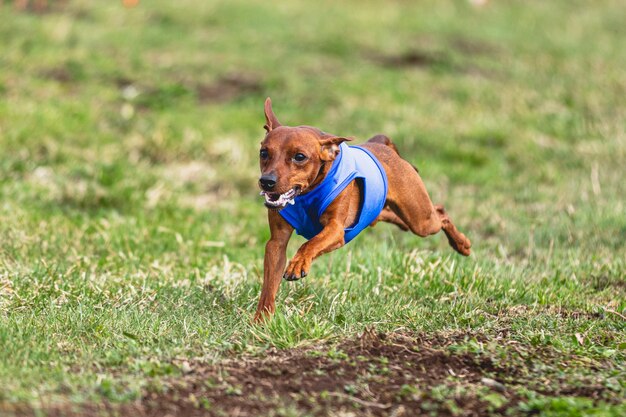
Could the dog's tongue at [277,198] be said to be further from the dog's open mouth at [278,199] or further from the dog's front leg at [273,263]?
the dog's front leg at [273,263]

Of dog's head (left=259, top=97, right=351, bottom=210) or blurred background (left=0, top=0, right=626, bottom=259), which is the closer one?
dog's head (left=259, top=97, right=351, bottom=210)

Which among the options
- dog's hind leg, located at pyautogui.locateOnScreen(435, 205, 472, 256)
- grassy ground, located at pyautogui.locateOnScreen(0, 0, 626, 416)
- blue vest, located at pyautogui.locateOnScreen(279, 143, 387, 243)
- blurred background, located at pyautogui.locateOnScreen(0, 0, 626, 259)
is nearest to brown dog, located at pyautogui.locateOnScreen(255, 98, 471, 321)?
blue vest, located at pyautogui.locateOnScreen(279, 143, 387, 243)

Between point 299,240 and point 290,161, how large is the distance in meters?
3.84

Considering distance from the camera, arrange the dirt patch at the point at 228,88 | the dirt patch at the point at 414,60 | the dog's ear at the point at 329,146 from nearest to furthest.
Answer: the dog's ear at the point at 329,146, the dirt patch at the point at 228,88, the dirt patch at the point at 414,60

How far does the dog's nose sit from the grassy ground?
0.70m

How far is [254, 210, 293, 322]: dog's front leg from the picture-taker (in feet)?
16.9

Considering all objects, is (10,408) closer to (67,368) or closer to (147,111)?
(67,368)

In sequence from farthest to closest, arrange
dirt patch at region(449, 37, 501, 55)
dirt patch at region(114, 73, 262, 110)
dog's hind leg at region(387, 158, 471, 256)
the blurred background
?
dirt patch at region(449, 37, 501, 55)
dirt patch at region(114, 73, 262, 110)
the blurred background
dog's hind leg at region(387, 158, 471, 256)

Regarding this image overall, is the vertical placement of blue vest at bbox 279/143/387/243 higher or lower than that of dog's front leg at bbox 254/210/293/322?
higher

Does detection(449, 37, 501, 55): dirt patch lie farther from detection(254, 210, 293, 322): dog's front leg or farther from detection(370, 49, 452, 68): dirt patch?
detection(254, 210, 293, 322): dog's front leg

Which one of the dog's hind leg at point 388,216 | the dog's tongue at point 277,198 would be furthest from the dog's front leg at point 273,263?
the dog's hind leg at point 388,216

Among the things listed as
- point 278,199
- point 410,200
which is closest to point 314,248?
point 278,199

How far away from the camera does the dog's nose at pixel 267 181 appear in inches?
185

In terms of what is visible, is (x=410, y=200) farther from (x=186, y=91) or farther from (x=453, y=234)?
(x=186, y=91)
